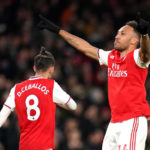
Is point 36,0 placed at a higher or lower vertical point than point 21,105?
higher

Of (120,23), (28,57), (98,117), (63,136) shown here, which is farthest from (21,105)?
(120,23)

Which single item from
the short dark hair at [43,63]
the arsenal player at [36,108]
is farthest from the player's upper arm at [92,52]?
the arsenal player at [36,108]

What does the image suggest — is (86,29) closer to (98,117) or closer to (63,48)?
(63,48)

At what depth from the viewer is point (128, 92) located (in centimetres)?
558

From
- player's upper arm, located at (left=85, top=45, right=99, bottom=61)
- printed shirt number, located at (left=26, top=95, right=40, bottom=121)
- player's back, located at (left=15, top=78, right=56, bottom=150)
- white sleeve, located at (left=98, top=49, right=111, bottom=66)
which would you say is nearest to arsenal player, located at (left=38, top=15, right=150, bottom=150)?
white sleeve, located at (left=98, top=49, right=111, bottom=66)

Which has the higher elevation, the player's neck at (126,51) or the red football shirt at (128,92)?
the player's neck at (126,51)

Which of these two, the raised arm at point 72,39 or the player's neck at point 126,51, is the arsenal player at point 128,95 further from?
the raised arm at point 72,39

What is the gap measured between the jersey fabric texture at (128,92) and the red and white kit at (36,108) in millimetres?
565

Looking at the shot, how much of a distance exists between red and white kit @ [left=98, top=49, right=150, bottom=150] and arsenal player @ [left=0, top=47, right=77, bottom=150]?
521 mm

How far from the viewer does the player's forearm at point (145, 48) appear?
5.19m

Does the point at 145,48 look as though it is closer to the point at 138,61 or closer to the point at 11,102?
the point at 138,61

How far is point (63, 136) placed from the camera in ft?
30.5

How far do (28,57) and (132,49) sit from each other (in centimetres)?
511

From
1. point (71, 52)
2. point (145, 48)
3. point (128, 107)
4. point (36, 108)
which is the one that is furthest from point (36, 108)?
point (71, 52)
